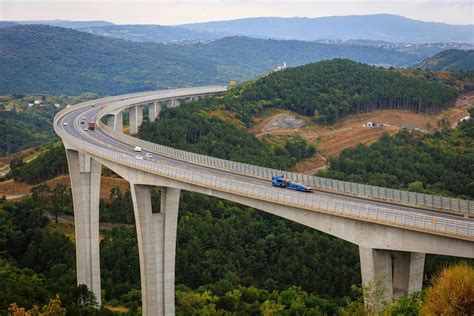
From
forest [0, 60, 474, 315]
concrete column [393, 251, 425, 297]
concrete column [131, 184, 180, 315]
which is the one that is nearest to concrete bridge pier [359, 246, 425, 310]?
concrete column [393, 251, 425, 297]

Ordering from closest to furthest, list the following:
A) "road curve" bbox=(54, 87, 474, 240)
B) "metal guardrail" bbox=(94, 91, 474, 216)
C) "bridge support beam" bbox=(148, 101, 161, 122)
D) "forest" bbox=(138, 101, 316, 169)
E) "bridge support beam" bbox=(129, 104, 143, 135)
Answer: "road curve" bbox=(54, 87, 474, 240) < "metal guardrail" bbox=(94, 91, 474, 216) < "forest" bbox=(138, 101, 316, 169) < "bridge support beam" bbox=(129, 104, 143, 135) < "bridge support beam" bbox=(148, 101, 161, 122)

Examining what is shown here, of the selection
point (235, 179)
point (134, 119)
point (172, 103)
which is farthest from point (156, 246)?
point (172, 103)

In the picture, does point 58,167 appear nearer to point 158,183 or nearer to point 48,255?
point 48,255

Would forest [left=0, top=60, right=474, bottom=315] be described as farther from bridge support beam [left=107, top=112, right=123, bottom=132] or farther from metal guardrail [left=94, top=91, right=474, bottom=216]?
metal guardrail [left=94, top=91, right=474, bottom=216]

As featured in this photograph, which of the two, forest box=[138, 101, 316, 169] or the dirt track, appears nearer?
forest box=[138, 101, 316, 169]

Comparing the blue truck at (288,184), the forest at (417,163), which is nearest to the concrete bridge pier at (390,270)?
the blue truck at (288,184)

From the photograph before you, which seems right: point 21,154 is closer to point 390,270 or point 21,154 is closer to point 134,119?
point 134,119
